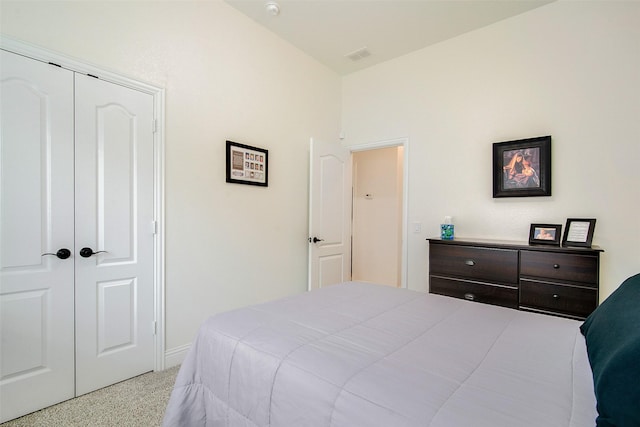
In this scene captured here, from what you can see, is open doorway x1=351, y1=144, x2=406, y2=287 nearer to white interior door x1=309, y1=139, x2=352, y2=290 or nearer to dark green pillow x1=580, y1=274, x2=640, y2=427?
white interior door x1=309, y1=139, x2=352, y2=290

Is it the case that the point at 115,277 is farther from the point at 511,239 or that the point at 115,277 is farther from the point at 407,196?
the point at 511,239

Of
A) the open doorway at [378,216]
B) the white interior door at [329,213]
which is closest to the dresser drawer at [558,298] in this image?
the white interior door at [329,213]

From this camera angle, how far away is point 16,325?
1764 mm

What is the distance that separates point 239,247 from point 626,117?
135 inches

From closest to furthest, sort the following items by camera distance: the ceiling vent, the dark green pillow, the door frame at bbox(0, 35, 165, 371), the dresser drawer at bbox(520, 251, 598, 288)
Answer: the dark green pillow < the dresser drawer at bbox(520, 251, 598, 288) < the door frame at bbox(0, 35, 165, 371) < the ceiling vent

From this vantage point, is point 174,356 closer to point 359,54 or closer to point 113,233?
point 113,233

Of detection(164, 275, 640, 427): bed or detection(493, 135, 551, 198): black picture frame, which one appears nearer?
detection(164, 275, 640, 427): bed

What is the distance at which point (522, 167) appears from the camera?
2.75 meters

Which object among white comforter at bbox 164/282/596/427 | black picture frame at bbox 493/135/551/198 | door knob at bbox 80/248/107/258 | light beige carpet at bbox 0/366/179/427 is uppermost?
black picture frame at bbox 493/135/551/198

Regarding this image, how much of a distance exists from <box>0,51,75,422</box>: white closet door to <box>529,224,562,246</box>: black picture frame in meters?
3.54

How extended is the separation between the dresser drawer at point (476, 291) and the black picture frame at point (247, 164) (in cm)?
199

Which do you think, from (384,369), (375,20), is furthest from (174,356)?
(375,20)

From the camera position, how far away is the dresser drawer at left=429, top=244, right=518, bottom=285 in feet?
8.06

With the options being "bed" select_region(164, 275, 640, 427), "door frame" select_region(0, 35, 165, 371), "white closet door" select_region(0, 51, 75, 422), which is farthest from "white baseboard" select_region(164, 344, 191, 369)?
"bed" select_region(164, 275, 640, 427)
